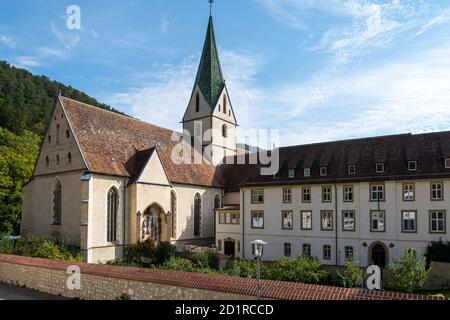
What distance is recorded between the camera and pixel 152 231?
121ft

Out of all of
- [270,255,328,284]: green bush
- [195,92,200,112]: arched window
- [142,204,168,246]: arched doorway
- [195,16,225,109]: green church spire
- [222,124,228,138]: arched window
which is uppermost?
[195,16,225,109]: green church spire

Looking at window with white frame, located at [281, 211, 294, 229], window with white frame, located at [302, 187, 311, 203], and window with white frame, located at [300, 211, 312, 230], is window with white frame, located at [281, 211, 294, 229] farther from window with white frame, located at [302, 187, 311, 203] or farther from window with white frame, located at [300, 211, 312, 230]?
window with white frame, located at [302, 187, 311, 203]

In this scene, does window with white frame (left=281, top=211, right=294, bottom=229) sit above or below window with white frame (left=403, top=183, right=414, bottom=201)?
below

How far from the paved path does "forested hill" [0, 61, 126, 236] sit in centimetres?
3001

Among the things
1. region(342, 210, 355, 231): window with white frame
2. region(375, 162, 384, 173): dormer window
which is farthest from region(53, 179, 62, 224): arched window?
region(375, 162, 384, 173): dormer window

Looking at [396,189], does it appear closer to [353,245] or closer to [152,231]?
[353,245]

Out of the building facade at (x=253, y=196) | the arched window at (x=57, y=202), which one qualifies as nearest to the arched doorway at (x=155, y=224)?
the building facade at (x=253, y=196)

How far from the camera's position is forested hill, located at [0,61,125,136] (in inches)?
3242

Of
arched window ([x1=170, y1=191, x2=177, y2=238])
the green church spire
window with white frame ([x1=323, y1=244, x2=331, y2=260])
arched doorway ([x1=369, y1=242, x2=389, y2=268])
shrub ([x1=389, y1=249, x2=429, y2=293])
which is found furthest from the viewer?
the green church spire

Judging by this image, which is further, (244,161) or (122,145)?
(244,161)

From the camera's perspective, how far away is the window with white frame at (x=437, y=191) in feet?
96.0

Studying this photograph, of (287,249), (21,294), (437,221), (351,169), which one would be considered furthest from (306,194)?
(21,294)
